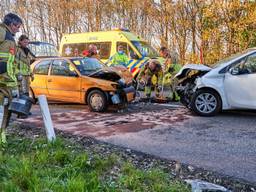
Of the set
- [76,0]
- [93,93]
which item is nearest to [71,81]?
[93,93]

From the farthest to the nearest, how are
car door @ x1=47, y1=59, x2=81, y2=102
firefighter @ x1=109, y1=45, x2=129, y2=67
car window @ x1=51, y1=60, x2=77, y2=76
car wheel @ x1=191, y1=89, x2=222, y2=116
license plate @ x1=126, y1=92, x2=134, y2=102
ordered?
firefighter @ x1=109, y1=45, x2=129, y2=67, car window @ x1=51, y1=60, x2=77, y2=76, car door @ x1=47, y1=59, x2=81, y2=102, license plate @ x1=126, y1=92, x2=134, y2=102, car wheel @ x1=191, y1=89, x2=222, y2=116

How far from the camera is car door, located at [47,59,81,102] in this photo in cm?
912

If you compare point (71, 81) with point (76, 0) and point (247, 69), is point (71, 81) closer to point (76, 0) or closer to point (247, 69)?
point (247, 69)

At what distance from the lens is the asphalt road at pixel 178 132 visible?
4.84m

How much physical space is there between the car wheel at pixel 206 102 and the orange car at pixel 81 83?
1.76 metres

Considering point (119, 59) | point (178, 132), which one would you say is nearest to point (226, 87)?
point (178, 132)

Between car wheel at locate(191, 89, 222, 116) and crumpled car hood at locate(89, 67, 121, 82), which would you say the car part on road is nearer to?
car wheel at locate(191, 89, 222, 116)

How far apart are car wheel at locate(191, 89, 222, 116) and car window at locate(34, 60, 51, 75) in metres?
4.36

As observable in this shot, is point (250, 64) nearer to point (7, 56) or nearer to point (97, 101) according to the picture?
point (97, 101)

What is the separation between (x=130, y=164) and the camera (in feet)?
14.6

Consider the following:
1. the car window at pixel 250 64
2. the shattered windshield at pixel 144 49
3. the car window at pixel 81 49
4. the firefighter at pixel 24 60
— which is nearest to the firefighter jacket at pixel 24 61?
the firefighter at pixel 24 60

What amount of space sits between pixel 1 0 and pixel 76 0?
25.5 ft

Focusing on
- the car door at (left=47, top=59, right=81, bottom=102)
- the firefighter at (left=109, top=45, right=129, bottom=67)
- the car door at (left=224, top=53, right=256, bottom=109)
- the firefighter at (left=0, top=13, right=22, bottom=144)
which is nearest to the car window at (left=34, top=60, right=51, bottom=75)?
the car door at (left=47, top=59, right=81, bottom=102)

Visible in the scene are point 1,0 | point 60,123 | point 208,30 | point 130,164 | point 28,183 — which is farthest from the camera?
point 1,0
